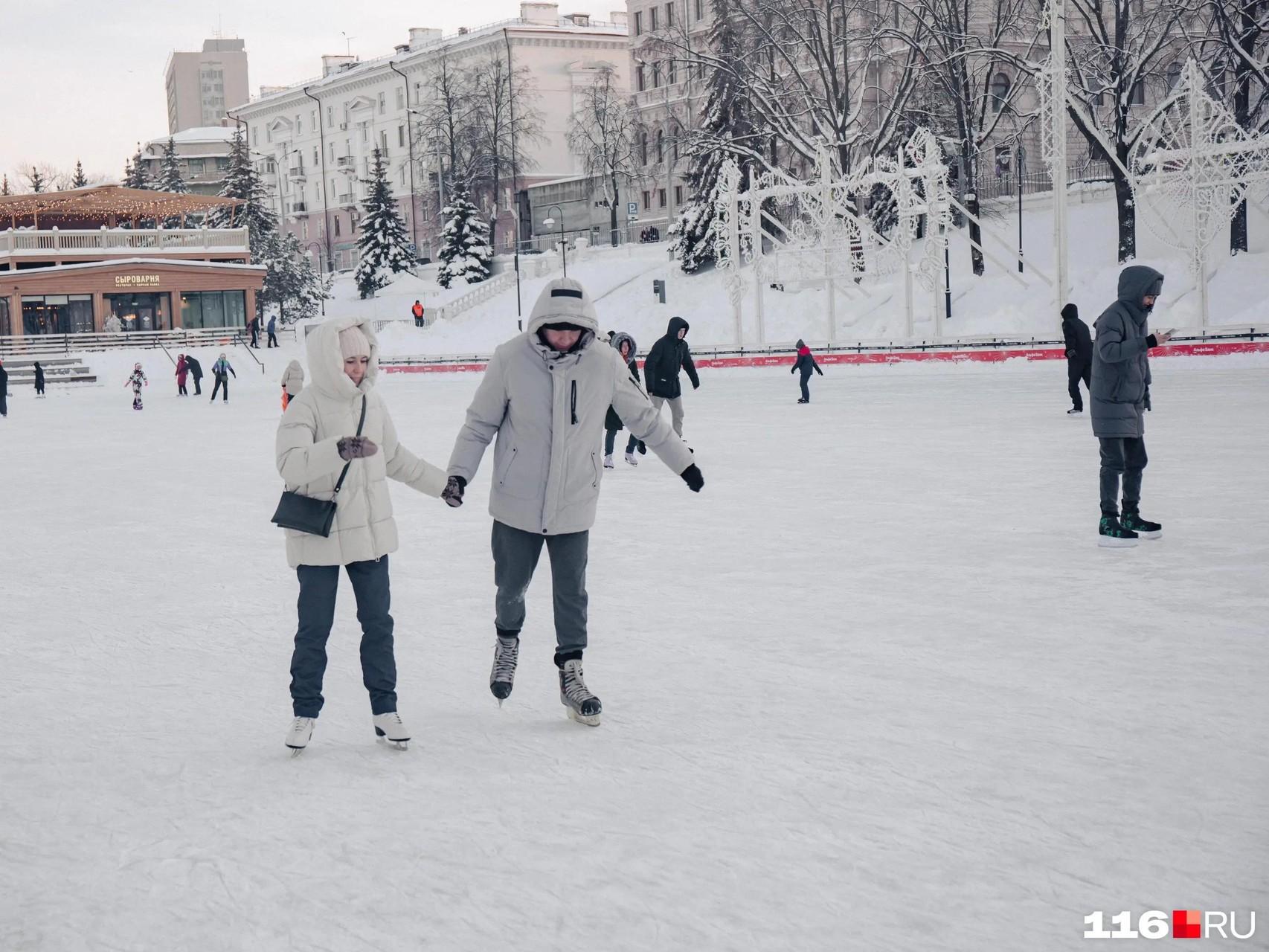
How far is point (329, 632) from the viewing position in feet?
16.1

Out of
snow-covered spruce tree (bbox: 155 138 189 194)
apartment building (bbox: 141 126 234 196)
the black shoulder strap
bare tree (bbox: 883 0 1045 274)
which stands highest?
apartment building (bbox: 141 126 234 196)

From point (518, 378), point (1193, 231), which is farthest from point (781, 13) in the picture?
point (518, 378)

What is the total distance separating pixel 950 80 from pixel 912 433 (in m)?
25.5

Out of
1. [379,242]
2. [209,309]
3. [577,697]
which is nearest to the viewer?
[577,697]

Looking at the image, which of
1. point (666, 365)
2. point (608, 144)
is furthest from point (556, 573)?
point (608, 144)

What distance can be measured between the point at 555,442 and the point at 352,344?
770 mm

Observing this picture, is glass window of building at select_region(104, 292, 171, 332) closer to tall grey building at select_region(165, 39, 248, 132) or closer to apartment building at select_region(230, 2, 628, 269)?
apartment building at select_region(230, 2, 628, 269)

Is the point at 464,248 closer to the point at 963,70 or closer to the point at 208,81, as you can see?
the point at 963,70

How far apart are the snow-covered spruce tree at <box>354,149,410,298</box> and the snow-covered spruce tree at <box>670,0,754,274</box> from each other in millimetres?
18922

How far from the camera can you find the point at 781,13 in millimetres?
40406

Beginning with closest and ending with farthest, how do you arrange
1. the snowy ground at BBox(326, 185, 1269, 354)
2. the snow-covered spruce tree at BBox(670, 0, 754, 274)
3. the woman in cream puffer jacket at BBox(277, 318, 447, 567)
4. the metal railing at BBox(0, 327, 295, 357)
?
the woman in cream puffer jacket at BBox(277, 318, 447, 567) < the snowy ground at BBox(326, 185, 1269, 354) < the snow-covered spruce tree at BBox(670, 0, 754, 274) < the metal railing at BBox(0, 327, 295, 357)

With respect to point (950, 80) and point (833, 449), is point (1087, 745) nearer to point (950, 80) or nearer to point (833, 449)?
point (833, 449)

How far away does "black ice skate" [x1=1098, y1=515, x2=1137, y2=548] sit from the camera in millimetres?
8539

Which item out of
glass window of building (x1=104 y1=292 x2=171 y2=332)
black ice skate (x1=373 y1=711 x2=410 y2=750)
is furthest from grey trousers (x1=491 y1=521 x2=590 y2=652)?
glass window of building (x1=104 y1=292 x2=171 y2=332)
